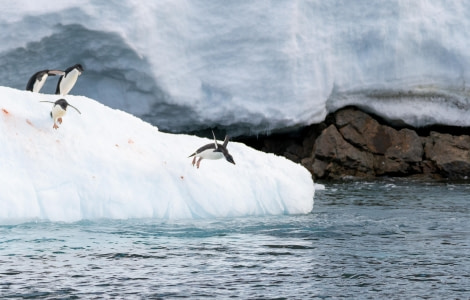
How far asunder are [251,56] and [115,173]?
5.94 metres

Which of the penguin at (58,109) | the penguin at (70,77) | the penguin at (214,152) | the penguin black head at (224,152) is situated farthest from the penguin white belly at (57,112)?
the penguin at (70,77)

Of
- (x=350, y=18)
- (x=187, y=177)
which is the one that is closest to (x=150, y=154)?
(x=187, y=177)

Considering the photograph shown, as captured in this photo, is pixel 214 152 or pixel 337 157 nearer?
pixel 214 152

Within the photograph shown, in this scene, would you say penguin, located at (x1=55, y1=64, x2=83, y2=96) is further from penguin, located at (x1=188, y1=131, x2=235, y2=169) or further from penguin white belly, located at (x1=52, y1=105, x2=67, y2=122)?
→ penguin, located at (x1=188, y1=131, x2=235, y2=169)

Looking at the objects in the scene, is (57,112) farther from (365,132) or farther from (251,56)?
(365,132)

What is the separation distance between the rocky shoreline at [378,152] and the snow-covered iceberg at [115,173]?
482 cm

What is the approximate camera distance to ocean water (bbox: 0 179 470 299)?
557cm

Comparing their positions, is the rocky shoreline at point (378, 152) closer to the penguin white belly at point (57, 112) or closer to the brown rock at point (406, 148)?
the brown rock at point (406, 148)

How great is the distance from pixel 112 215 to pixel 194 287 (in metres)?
2.24

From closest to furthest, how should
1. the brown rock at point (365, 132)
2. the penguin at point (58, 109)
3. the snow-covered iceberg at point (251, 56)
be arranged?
the penguin at point (58, 109), the snow-covered iceberg at point (251, 56), the brown rock at point (365, 132)

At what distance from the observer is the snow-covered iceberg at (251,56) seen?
12.9 metres

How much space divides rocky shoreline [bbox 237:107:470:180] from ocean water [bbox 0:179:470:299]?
Answer: 4.46 meters

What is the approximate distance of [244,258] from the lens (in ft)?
21.6

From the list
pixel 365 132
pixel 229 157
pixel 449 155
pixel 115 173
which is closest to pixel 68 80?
pixel 115 173
